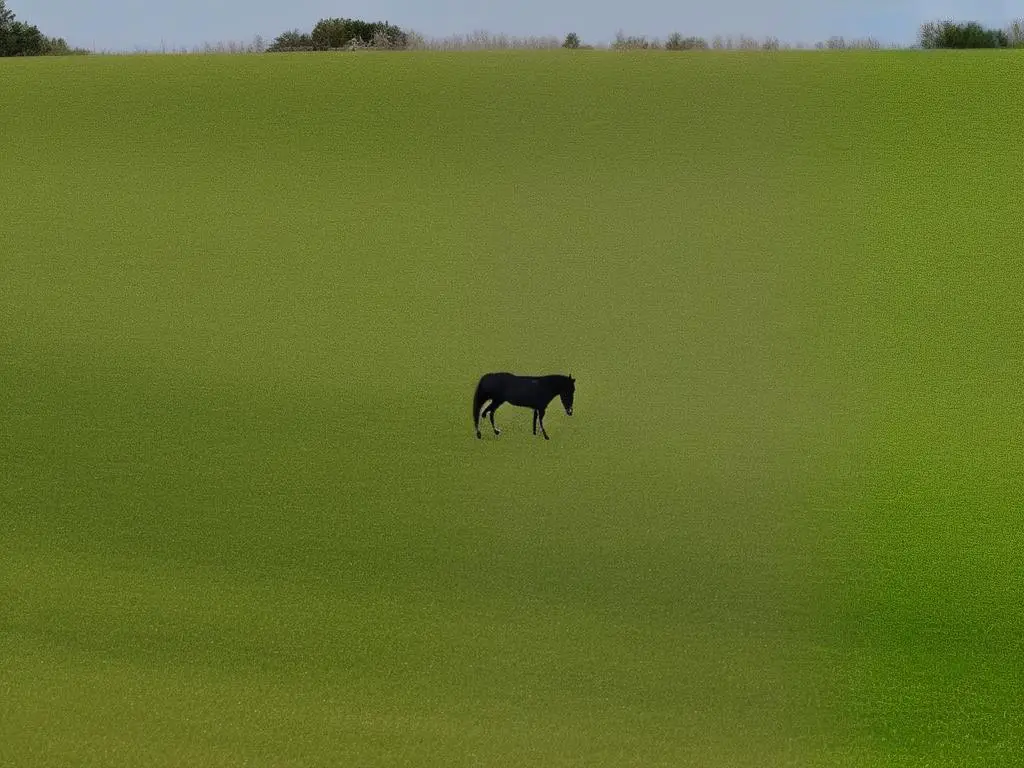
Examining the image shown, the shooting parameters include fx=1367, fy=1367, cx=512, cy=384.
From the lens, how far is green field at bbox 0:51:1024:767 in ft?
23.4

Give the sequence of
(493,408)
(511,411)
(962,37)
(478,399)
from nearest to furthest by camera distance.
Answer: (478,399), (493,408), (511,411), (962,37)

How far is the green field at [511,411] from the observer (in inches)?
281

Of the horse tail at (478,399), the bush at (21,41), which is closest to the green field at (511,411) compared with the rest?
the horse tail at (478,399)

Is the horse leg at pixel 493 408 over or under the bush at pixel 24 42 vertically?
under

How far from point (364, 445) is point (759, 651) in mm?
4122

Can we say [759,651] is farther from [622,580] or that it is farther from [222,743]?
[222,743]

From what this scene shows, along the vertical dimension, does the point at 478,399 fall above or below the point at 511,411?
above

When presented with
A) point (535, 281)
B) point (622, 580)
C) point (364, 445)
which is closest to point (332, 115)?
point (535, 281)

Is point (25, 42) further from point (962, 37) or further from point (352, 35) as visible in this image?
point (962, 37)

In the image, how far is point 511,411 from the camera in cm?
1150

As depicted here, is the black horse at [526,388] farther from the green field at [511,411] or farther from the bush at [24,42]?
the bush at [24,42]

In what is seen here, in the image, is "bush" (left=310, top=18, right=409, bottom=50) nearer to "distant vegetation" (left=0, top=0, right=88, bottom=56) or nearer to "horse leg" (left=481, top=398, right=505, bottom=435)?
"distant vegetation" (left=0, top=0, right=88, bottom=56)

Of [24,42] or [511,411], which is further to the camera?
[24,42]

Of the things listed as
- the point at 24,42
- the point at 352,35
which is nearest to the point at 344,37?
the point at 352,35
